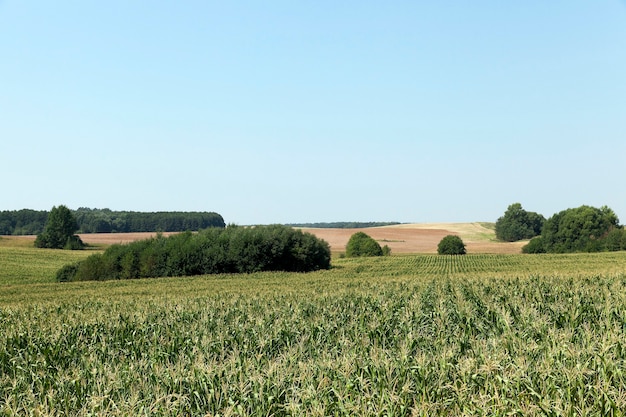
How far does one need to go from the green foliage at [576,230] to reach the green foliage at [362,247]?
35.5 m

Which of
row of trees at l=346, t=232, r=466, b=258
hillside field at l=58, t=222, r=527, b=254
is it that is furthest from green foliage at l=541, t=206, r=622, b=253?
row of trees at l=346, t=232, r=466, b=258

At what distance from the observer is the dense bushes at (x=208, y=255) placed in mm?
68688

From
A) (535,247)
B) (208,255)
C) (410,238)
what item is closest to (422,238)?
(410,238)

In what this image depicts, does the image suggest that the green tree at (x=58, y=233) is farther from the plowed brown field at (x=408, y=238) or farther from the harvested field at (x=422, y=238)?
the harvested field at (x=422, y=238)

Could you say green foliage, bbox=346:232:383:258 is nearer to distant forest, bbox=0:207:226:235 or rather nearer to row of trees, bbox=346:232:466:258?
row of trees, bbox=346:232:466:258

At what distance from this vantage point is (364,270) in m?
67.9

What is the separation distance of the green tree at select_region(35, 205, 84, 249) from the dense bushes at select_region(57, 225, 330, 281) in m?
44.6

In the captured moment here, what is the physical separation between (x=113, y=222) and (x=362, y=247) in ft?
255

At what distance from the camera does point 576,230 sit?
372 feet

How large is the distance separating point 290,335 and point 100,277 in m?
62.9

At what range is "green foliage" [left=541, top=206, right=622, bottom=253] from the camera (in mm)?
110919

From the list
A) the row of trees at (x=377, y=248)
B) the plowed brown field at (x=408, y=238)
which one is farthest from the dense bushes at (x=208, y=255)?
the plowed brown field at (x=408, y=238)

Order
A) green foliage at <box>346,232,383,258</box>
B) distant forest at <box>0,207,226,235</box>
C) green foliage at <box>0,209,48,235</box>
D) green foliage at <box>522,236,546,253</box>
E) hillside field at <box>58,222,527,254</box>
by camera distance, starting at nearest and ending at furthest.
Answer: green foliage at <box>346,232,383,258</box> → green foliage at <box>522,236,546,253</box> → hillside field at <box>58,222,527,254</box> → green foliage at <box>0,209,48,235</box> → distant forest at <box>0,207,226,235</box>

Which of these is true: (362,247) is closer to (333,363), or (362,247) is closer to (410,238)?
(410,238)
